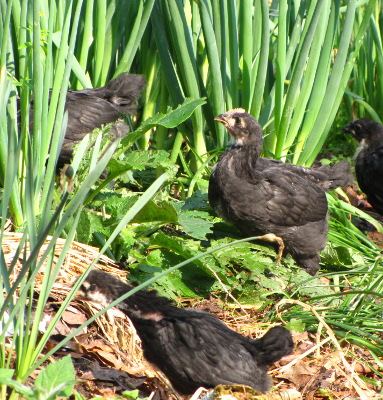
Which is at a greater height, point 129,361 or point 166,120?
point 166,120

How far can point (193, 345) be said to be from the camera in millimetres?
3123

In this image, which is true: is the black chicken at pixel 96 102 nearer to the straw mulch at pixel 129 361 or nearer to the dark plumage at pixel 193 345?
the straw mulch at pixel 129 361

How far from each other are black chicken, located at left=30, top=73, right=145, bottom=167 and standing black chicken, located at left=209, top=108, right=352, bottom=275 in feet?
3.02

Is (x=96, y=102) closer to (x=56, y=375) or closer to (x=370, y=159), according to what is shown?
(x=370, y=159)

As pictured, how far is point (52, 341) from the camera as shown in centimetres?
322

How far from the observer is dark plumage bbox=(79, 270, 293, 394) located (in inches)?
120


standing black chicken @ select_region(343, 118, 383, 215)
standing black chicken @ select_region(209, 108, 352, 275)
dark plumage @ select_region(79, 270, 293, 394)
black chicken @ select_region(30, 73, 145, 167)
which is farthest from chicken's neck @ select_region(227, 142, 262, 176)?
standing black chicken @ select_region(343, 118, 383, 215)

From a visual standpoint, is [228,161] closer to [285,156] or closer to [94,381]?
[285,156]

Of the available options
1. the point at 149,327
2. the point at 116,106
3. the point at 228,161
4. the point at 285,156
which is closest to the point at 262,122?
the point at 285,156

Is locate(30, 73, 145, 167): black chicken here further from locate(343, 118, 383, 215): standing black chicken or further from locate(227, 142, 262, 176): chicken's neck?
locate(343, 118, 383, 215): standing black chicken

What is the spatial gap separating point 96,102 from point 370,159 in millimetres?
2664

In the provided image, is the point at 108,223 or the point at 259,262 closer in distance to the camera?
the point at 108,223

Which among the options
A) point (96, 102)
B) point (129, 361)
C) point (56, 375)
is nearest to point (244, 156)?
point (96, 102)

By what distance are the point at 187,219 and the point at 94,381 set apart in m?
1.41
